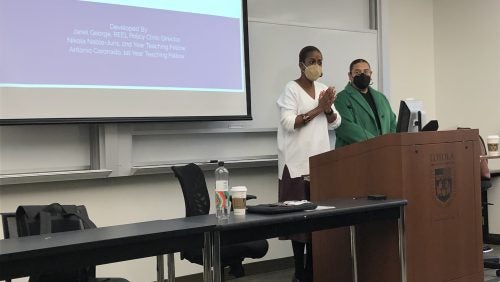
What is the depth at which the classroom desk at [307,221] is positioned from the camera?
6.86 feet

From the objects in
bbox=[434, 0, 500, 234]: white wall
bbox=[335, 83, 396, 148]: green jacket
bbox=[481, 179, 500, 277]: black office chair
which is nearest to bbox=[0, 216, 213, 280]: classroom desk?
bbox=[335, 83, 396, 148]: green jacket

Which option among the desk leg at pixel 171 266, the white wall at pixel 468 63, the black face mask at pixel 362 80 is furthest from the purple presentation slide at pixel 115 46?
the white wall at pixel 468 63

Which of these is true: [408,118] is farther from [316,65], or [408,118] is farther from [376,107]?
[316,65]

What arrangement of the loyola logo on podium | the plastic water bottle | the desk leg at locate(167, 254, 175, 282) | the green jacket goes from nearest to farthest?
the plastic water bottle < the desk leg at locate(167, 254, 175, 282) < the loyola logo on podium < the green jacket

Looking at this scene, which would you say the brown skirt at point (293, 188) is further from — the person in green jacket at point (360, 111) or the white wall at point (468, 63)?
the white wall at point (468, 63)

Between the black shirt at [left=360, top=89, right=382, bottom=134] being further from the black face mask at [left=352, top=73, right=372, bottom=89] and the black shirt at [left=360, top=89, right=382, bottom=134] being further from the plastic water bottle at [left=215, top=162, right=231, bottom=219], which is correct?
the plastic water bottle at [left=215, top=162, right=231, bottom=219]

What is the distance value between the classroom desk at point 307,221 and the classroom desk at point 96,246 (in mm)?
82

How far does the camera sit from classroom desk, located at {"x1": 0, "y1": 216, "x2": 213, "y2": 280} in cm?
160

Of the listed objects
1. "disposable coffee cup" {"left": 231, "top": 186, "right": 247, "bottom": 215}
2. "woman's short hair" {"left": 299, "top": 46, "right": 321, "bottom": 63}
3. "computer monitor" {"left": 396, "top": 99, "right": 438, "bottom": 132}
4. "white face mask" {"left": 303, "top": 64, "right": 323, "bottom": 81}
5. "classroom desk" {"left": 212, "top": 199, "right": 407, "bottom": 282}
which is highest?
"woman's short hair" {"left": 299, "top": 46, "right": 321, "bottom": 63}

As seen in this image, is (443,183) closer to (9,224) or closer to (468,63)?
(9,224)

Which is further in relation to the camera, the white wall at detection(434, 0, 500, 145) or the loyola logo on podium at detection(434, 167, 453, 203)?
the white wall at detection(434, 0, 500, 145)

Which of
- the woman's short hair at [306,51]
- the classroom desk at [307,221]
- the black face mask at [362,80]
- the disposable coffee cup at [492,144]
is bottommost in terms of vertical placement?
the classroom desk at [307,221]

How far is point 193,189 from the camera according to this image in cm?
309

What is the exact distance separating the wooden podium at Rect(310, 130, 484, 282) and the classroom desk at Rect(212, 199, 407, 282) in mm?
72
